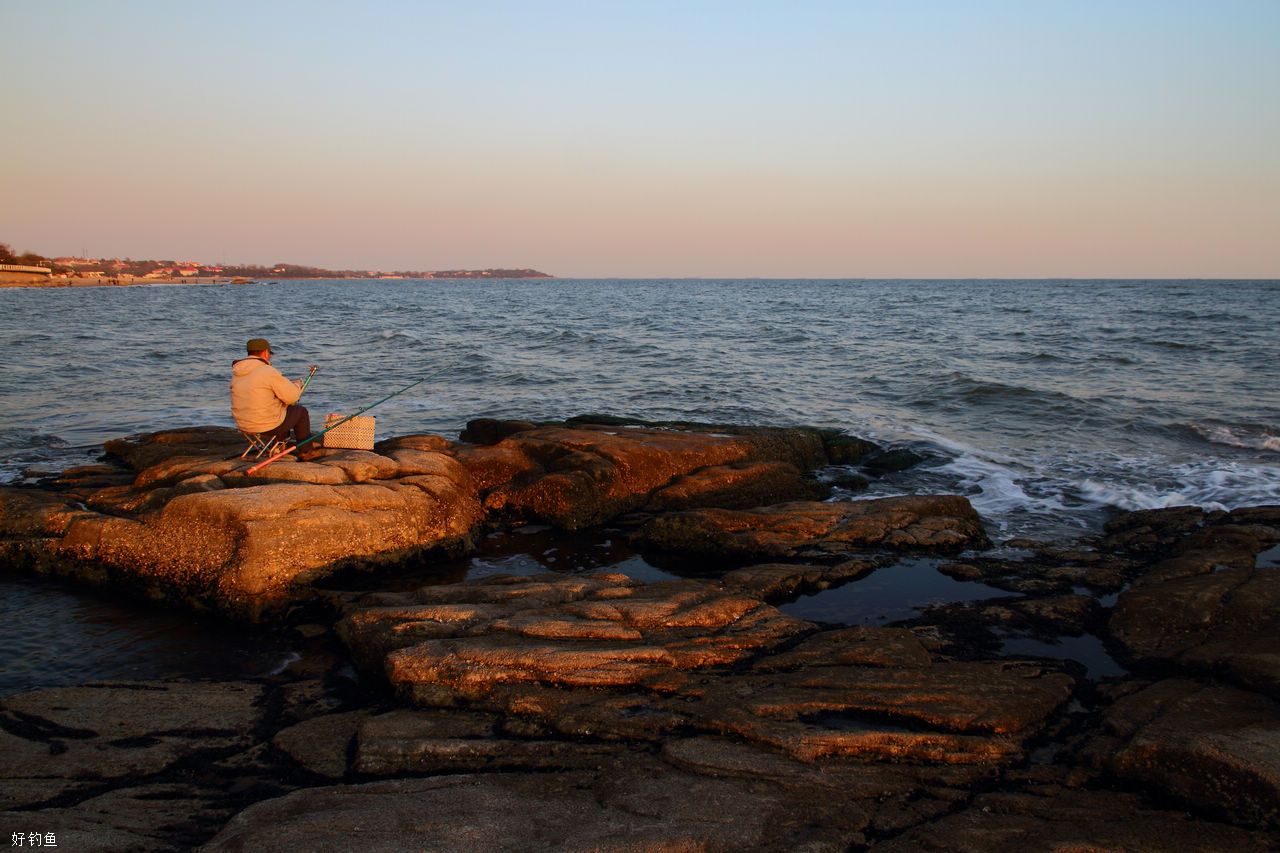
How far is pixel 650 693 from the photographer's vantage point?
230 inches

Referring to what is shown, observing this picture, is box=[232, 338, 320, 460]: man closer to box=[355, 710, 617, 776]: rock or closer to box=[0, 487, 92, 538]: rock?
box=[0, 487, 92, 538]: rock

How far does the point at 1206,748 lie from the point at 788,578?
421 centimetres

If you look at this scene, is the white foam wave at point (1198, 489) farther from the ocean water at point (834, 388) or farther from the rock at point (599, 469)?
the rock at point (599, 469)

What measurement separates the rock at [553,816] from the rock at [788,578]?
356cm

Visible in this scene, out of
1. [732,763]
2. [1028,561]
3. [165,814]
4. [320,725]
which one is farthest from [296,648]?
[1028,561]

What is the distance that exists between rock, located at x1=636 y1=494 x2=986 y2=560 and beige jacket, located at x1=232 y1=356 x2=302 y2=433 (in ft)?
16.9

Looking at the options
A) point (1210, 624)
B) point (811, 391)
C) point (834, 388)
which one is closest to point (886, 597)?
point (1210, 624)

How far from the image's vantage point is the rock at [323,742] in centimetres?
516

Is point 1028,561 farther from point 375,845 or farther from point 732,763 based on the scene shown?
point 375,845

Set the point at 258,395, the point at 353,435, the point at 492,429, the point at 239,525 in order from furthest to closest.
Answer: the point at 492,429 < the point at 353,435 < the point at 258,395 < the point at 239,525

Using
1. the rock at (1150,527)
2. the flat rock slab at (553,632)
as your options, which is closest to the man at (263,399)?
the flat rock slab at (553,632)

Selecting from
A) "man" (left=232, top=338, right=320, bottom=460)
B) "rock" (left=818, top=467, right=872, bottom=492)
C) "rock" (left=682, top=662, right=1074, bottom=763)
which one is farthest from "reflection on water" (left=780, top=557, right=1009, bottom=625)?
"man" (left=232, top=338, right=320, bottom=460)

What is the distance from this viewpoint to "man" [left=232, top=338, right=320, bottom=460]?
10297mm

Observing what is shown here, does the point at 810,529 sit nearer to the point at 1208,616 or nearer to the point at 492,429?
the point at 1208,616
